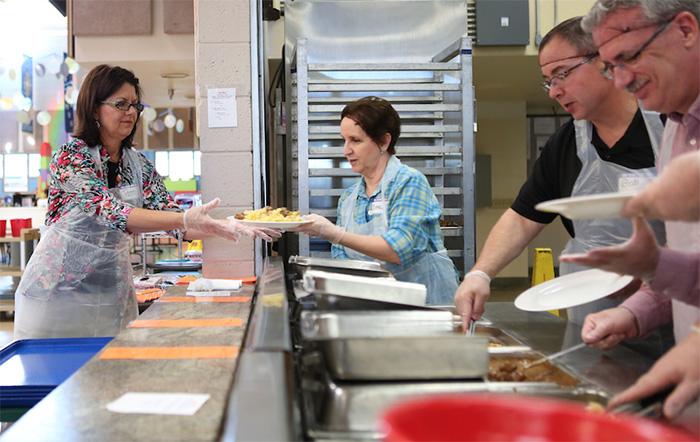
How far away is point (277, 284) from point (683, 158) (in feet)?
4.68

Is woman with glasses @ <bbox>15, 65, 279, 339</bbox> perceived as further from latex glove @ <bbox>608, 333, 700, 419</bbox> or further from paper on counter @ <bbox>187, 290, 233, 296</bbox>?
latex glove @ <bbox>608, 333, 700, 419</bbox>

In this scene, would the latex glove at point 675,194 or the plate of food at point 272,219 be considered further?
the plate of food at point 272,219

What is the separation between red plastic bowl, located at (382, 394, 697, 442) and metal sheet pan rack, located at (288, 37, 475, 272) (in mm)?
3612

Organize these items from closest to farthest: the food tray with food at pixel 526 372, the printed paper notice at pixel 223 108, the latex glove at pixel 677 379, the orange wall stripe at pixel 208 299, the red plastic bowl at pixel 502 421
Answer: the red plastic bowl at pixel 502 421, the latex glove at pixel 677 379, the food tray with food at pixel 526 372, the orange wall stripe at pixel 208 299, the printed paper notice at pixel 223 108

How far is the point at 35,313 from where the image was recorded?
119 inches

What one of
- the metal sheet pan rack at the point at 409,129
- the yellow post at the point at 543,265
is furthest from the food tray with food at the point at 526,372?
the yellow post at the point at 543,265

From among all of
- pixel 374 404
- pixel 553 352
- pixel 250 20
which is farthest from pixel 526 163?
pixel 374 404

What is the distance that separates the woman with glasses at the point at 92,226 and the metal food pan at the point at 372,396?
5.53ft

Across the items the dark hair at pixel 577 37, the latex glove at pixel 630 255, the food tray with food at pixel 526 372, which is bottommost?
the food tray with food at pixel 526 372

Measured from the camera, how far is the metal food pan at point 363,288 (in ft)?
5.01

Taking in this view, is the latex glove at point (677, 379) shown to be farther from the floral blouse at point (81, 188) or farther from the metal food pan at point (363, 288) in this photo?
the floral blouse at point (81, 188)

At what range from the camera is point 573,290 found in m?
1.91

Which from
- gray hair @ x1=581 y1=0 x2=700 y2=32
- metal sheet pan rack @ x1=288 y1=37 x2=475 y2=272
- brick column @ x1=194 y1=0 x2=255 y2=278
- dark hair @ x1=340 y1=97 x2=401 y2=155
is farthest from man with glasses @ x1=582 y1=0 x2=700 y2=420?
metal sheet pan rack @ x1=288 y1=37 x2=475 y2=272

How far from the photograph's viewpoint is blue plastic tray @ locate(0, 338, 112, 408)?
193 centimetres
